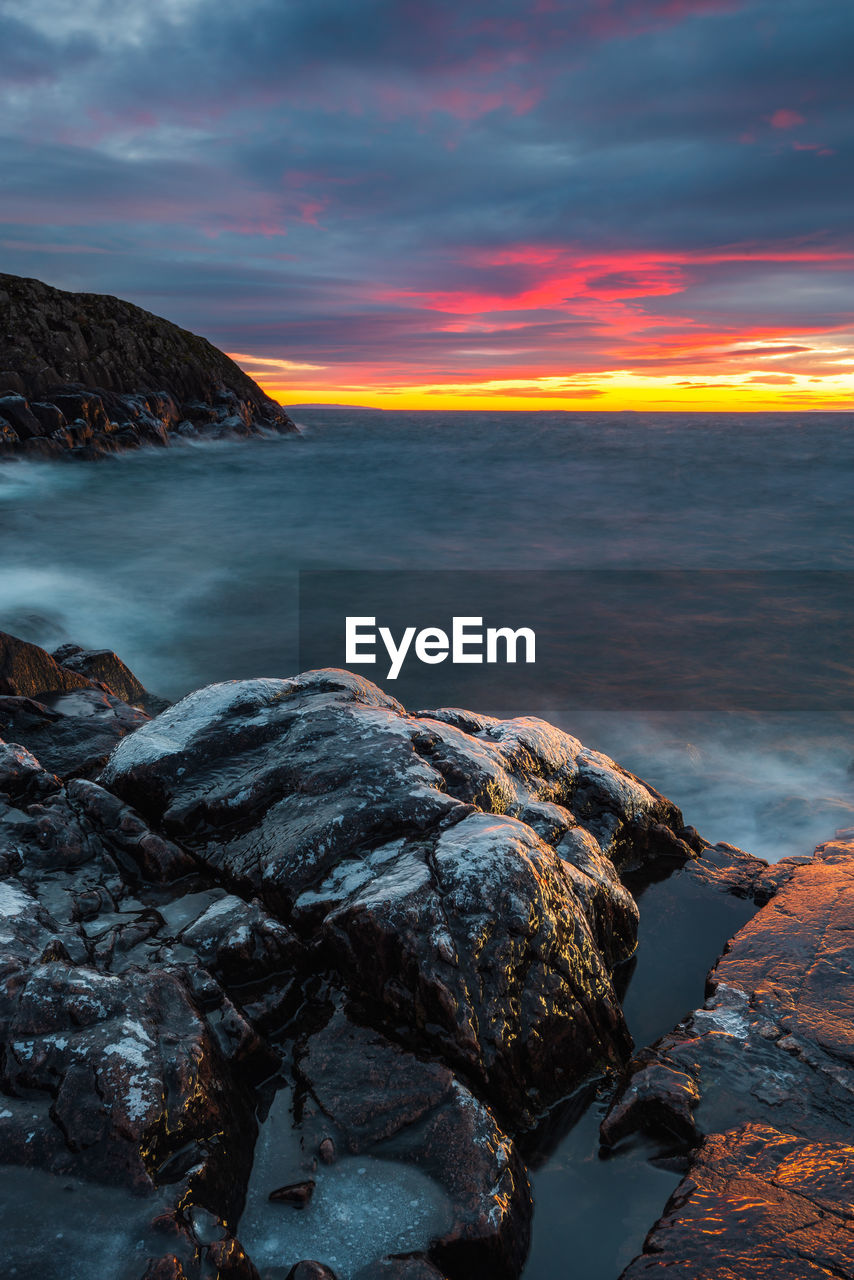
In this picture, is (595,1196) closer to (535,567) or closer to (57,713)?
(57,713)

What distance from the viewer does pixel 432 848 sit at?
11.1ft

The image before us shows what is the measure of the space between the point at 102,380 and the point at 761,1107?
36.1 meters

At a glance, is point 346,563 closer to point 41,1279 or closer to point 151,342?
point 41,1279

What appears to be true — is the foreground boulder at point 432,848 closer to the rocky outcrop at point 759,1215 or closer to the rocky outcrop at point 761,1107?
the rocky outcrop at point 761,1107

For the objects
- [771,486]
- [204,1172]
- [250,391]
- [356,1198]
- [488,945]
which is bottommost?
[356,1198]

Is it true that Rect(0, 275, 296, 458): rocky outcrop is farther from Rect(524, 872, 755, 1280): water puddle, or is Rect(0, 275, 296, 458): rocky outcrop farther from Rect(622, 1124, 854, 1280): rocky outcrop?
→ Rect(622, 1124, 854, 1280): rocky outcrop

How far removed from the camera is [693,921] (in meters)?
4.48

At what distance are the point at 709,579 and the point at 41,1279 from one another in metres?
16.7

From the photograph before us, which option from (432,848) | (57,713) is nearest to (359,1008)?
(432,848)

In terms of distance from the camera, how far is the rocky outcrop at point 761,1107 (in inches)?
94.9

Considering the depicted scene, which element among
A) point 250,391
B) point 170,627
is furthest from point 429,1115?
point 250,391

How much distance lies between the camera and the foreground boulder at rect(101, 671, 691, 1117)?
9.67ft

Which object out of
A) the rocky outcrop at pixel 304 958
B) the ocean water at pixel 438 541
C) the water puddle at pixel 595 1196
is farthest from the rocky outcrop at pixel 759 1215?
the ocean water at pixel 438 541

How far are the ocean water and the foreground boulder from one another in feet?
10.4
